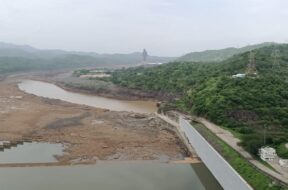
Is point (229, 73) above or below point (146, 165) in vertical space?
above

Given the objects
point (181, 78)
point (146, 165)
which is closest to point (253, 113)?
point (146, 165)

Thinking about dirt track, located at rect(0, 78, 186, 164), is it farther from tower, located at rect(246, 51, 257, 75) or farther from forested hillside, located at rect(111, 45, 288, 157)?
tower, located at rect(246, 51, 257, 75)

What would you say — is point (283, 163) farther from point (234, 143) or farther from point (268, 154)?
point (234, 143)

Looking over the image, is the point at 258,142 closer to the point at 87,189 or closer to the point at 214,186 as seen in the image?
the point at 214,186

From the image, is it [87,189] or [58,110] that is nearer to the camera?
[87,189]

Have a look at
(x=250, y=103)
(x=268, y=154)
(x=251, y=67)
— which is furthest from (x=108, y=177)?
(x=251, y=67)

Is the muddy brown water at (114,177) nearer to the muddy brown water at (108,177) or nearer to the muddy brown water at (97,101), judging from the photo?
the muddy brown water at (108,177)

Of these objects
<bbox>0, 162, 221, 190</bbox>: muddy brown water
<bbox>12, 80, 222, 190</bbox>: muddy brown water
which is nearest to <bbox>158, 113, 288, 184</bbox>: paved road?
<bbox>12, 80, 222, 190</bbox>: muddy brown water
